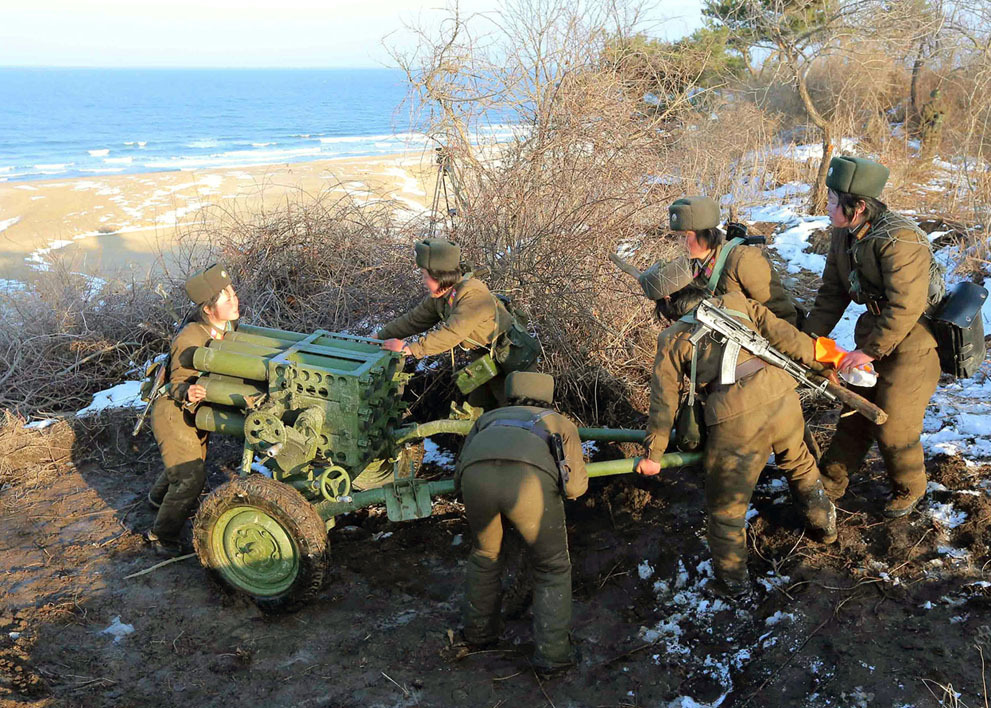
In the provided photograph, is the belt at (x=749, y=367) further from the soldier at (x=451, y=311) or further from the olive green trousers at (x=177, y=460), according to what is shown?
the olive green trousers at (x=177, y=460)

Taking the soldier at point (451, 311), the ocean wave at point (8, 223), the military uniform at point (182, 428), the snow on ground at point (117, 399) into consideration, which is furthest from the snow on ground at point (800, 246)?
the ocean wave at point (8, 223)

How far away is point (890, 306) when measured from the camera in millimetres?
4543

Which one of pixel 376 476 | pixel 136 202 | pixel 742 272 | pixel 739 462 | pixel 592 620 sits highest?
pixel 742 272

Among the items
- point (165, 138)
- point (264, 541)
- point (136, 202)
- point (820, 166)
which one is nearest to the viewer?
point (264, 541)

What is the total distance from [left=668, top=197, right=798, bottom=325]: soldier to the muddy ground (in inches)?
56.2

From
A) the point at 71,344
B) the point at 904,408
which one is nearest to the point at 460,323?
the point at 904,408

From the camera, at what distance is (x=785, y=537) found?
495 centimetres

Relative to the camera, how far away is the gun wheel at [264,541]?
189 inches

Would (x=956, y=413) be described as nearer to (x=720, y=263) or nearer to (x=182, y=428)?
(x=720, y=263)

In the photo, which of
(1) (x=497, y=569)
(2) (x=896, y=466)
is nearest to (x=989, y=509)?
(2) (x=896, y=466)

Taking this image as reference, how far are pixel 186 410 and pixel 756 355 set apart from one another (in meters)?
3.72

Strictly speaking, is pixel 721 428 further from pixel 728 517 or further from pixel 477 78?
pixel 477 78

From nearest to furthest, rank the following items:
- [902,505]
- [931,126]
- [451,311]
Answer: [902,505]
[451,311]
[931,126]

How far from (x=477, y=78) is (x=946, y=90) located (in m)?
11.5
